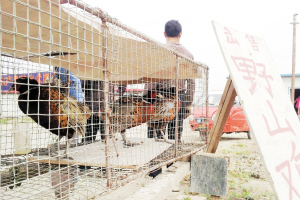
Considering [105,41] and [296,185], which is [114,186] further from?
[296,185]

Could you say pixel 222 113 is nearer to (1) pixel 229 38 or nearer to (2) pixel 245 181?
(1) pixel 229 38

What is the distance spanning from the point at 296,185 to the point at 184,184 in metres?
2.71

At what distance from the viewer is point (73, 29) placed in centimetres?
187

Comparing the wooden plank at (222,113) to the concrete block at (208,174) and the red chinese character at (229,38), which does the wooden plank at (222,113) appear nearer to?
the concrete block at (208,174)

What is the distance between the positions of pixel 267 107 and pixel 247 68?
36cm

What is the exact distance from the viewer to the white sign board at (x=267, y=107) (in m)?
1.60

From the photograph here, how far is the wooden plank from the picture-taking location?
2729mm

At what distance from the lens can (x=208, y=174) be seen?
9.89ft

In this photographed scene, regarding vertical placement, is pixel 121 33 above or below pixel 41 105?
above

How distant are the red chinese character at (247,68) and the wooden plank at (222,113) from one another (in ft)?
2.08

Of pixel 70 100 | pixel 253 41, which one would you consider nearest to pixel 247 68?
pixel 253 41

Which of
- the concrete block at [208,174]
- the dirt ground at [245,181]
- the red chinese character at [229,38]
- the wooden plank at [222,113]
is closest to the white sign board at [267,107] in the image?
the red chinese character at [229,38]

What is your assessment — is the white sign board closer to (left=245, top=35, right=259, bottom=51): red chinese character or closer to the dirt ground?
(left=245, top=35, right=259, bottom=51): red chinese character

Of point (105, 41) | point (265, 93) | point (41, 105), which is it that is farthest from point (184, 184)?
point (105, 41)
